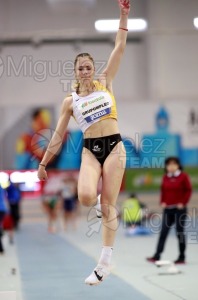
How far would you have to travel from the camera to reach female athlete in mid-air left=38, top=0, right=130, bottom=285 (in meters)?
5.25

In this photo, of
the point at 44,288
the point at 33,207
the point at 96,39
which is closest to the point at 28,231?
the point at 33,207

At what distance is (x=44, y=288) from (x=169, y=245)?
5050 millimetres

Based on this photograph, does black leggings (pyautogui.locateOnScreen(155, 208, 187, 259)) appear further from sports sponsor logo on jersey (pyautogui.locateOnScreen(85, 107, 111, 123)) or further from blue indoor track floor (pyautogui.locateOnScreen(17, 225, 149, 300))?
sports sponsor logo on jersey (pyautogui.locateOnScreen(85, 107, 111, 123))

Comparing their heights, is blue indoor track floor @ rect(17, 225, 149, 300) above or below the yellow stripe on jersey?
below

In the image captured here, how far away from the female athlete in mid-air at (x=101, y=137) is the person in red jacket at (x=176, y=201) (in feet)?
12.4

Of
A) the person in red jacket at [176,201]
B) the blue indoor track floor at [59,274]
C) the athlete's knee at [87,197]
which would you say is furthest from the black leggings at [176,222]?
the athlete's knee at [87,197]

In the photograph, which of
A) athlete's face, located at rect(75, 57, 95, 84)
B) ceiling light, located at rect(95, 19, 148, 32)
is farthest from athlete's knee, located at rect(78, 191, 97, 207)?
ceiling light, located at rect(95, 19, 148, 32)

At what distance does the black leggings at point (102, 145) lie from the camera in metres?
5.32

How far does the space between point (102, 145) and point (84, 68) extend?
2.24 feet

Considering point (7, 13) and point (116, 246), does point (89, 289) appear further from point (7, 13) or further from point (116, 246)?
point (7, 13)

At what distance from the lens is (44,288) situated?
23.3 feet

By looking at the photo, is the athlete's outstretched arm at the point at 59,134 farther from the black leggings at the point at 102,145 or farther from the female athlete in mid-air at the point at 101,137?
the black leggings at the point at 102,145

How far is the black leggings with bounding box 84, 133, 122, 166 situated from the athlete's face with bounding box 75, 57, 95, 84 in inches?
21.1

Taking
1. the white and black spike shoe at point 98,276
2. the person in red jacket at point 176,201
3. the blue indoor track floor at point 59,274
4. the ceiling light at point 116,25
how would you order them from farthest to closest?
the ceiling light at point 116,25, the person in red jacket at point 176,201, the blue indoor track floor at point 59,274, the white and black spike shoe at point 98,276
